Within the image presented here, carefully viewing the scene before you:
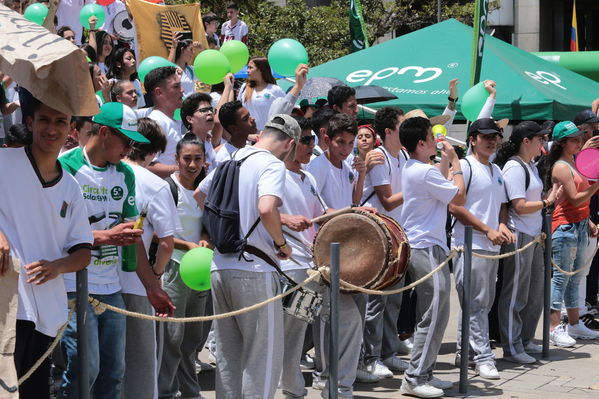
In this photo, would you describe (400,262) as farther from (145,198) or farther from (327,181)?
(145,198)

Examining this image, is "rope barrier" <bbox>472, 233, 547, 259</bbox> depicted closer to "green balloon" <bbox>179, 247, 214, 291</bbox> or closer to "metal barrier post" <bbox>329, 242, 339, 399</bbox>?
"metal barrier post" <bbox>329, 242, 339, 399</bbox>

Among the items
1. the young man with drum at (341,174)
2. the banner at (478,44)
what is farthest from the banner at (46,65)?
the banner at (478,44)

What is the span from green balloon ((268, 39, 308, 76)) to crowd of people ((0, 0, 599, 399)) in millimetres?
154

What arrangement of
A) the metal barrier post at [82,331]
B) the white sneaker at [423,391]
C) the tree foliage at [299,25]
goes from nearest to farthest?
the metal barrier post at [82,331], the white sneaker at [423,391], the tree foliage at [299,25]

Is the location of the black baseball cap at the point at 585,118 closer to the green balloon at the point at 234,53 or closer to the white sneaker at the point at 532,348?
the white sneaker at the point at 532,348

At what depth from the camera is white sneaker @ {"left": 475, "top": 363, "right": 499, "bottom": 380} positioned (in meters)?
8.77

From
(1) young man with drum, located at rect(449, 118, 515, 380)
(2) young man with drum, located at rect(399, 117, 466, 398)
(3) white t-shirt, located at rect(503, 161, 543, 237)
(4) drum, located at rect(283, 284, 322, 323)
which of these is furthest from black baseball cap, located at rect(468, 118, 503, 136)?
(4) drum, located at rect(283, 284, 322, 323)

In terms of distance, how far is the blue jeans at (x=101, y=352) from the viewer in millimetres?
5492

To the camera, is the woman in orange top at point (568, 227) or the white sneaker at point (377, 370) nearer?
the white sneaker at point (377, 370)

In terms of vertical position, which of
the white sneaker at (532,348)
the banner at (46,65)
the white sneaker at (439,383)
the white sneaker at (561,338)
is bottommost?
the white sneaker at (561,338)

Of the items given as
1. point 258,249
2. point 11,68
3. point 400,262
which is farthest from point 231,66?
point 11,68

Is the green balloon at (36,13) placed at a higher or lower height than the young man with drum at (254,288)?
higher

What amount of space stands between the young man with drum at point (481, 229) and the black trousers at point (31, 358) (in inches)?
181

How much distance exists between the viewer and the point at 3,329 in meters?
4.49
